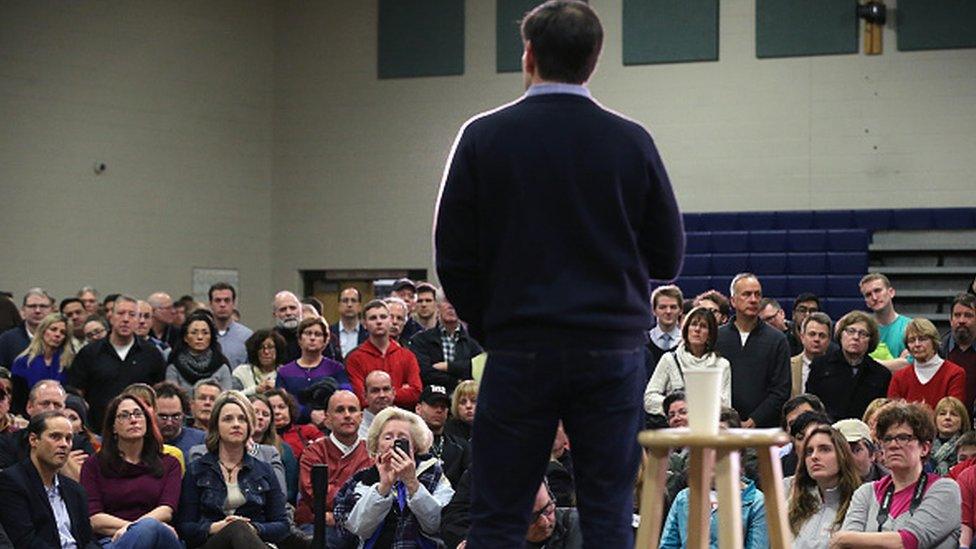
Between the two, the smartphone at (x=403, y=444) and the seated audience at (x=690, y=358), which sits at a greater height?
the seated audience at (x=690, y=358)

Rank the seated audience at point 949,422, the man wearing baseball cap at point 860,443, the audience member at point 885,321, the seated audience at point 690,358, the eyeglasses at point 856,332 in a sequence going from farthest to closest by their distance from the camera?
the audience member at point 885,321 < the eyeglasses at point 856,332 < the seated audience at point 690,358 < the seated audience at point 949,422 < the man wearing baseball cap at point 860,443

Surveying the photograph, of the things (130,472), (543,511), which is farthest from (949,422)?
(130,472)

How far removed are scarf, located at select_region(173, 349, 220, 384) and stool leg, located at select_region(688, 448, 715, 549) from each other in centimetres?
621

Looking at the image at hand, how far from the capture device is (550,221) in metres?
2.89

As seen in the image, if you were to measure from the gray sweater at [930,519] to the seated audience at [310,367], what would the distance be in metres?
3.61

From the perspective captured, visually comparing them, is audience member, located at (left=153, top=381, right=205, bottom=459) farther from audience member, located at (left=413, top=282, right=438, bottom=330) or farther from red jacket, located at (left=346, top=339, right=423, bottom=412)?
audience member, located at (left=413, top=282, right=438, bottom=330)

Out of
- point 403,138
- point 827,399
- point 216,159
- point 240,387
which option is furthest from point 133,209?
point 827,399

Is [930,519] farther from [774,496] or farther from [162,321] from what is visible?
[162,321]

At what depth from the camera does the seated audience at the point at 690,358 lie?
7824 millimetres

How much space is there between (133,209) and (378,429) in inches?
348

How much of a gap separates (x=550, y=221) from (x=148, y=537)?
13.5ft

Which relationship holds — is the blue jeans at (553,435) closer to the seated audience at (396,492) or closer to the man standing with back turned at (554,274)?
the man standing with back turned at (554,274)

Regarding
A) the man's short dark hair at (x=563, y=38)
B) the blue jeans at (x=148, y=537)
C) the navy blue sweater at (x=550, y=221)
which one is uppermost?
the man's short dark hair at (x=563, y=38)

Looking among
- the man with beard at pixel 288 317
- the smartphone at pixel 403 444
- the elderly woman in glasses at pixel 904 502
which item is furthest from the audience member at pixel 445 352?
the elderly woman in glasses at pixel 904 502
